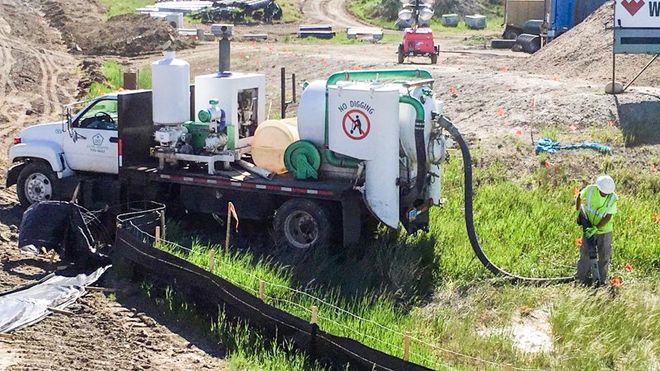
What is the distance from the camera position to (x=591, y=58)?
1097 inches

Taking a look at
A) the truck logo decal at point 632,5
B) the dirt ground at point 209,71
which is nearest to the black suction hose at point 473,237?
the dirt ground at point 209,71

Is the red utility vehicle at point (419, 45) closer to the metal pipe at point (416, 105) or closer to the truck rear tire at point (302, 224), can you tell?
the truck rear tire at point (302, 224)

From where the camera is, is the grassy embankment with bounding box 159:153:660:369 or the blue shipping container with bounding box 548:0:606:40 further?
the blue shipping container with bounding box 548:0:606:40

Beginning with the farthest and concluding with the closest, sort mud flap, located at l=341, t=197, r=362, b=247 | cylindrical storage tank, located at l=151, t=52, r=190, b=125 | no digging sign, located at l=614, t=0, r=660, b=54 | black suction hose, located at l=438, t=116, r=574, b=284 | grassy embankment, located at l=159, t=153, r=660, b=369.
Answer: no digging sign, located at l=614, t=0, r=660, b=54 < cylindrical storage tank, located at l=151, t=52, r=190, b=125 < mud flap, located at l=341, t=197, r=362, b=247 < black suction hose, located at l=438, t=116, r=574, b=284 < grassy embankment, located at l=159, t=153, r=660, b=369

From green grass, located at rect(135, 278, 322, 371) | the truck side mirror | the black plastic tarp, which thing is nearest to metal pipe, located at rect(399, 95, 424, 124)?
green grass, located at rect(135, 278, 322, 371)

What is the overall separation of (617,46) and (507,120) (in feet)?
11.0

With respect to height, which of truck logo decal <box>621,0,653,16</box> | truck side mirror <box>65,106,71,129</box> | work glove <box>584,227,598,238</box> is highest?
truck logo decal <box>621,0,653,16</box>

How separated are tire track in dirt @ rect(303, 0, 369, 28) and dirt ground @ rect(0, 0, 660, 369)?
6903 millimetres

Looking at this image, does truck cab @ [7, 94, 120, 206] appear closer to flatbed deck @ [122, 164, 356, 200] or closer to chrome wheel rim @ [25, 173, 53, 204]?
chrome wheel rim @ [25, 173, 53, 204]

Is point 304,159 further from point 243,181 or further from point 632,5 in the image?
point 632,5

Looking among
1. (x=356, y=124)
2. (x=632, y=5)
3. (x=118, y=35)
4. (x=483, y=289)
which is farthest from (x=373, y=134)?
(x=118, y=35)

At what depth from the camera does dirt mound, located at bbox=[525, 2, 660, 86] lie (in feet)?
84.3

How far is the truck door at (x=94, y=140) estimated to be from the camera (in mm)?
14805

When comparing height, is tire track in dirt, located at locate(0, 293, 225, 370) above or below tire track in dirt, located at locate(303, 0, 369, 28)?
below
